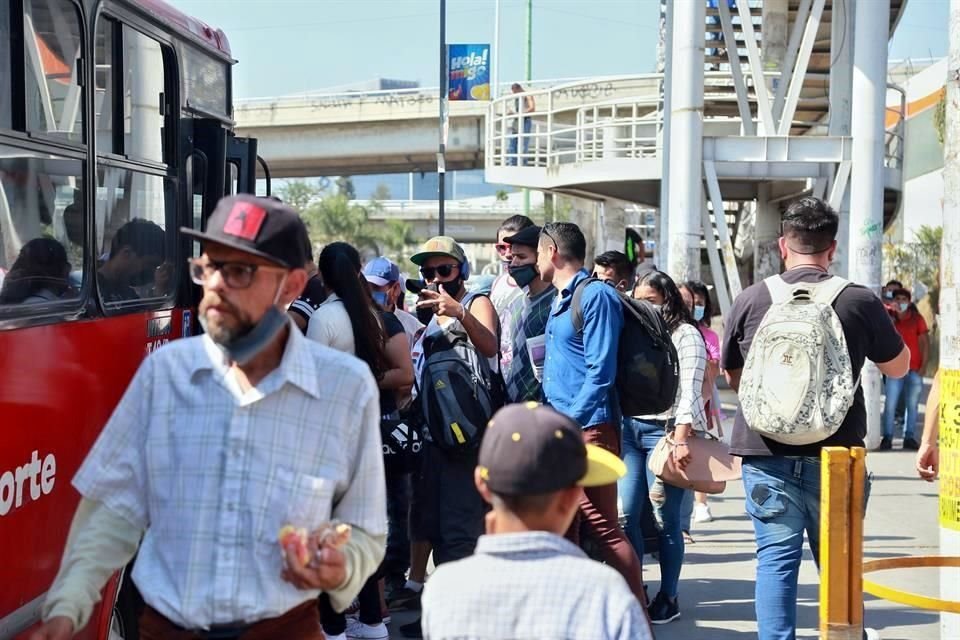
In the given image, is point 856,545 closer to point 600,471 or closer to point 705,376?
point 600,471

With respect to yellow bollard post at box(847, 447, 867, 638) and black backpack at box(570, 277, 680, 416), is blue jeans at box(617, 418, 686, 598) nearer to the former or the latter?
black backpack at box(570, 277, 680, 416)

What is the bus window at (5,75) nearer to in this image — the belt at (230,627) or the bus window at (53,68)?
the bus window at (53,68)

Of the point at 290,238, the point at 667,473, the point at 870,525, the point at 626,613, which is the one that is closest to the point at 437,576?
the point at 626,613

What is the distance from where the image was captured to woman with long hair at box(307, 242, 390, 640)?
599cm

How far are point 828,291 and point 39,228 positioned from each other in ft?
9.91

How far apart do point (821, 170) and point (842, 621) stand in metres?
12.6

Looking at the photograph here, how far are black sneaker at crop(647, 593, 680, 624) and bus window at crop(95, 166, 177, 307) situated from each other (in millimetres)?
3172

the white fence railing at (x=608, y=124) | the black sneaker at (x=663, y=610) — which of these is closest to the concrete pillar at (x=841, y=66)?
the white fence railing at (x=608, y=124)

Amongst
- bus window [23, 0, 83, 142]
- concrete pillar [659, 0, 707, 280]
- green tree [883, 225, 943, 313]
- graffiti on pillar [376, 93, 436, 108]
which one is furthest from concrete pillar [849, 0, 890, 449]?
graffiti on pillar [376, 93, 436, 108]

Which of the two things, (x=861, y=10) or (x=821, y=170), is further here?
(x=821, y=170)

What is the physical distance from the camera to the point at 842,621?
4379mm

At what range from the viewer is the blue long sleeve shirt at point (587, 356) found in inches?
240

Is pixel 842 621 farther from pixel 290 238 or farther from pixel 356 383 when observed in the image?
pixel 290 238

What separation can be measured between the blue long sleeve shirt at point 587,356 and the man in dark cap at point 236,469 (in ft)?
10.1
